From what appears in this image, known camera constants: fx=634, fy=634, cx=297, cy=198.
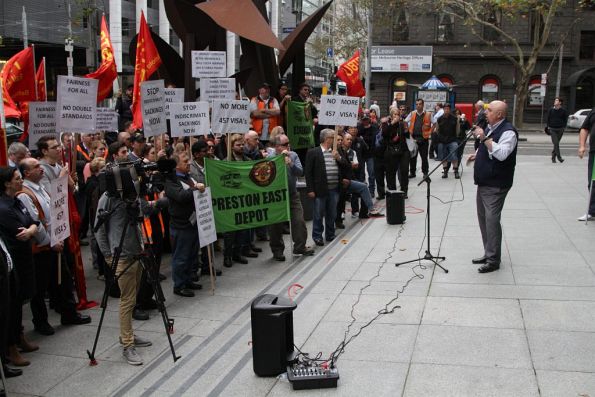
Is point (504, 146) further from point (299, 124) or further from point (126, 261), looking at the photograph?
point (299, 124)

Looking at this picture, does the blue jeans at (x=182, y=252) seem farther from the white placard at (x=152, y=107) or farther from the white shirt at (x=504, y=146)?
the white shirt at (x=504, y=146)

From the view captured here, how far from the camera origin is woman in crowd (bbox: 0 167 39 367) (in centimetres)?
561

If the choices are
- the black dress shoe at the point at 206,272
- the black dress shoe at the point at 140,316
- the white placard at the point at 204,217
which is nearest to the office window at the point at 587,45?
the black dress shoe at the point at 206,272

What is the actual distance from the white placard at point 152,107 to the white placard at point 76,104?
34.5 inches

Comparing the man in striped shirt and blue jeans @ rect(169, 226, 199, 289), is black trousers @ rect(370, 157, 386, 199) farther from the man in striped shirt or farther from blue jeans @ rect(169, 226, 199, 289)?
blue jeans @ rect(169, 226, 199, 289)

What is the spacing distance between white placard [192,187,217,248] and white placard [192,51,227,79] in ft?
11.9

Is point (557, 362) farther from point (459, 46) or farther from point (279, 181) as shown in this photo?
point (459, 46)

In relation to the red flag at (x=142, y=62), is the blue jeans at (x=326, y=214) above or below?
below

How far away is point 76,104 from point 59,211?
2014 millimetres

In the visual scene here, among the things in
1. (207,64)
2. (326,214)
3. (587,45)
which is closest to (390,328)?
(326,214)

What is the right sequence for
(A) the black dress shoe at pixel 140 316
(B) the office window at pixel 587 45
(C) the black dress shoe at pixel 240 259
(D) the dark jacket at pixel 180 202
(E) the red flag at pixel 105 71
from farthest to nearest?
(B) the office window at pixel 587 45, (E) the red flag at pixel 105 71, (C) the black dress shoe at pixel 240 259, (D) the dark jacket at pixel 180 202, (A) the black dress shoe at pixel 140 316

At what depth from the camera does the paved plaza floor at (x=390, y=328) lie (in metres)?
5.17

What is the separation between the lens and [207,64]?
10883mm

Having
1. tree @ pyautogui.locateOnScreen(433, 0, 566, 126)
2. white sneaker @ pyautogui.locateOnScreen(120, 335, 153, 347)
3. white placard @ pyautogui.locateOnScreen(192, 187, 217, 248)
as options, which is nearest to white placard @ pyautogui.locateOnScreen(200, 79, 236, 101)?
white placard @ pyautogui.locateOnScreen(192, 187, 217, 248)
